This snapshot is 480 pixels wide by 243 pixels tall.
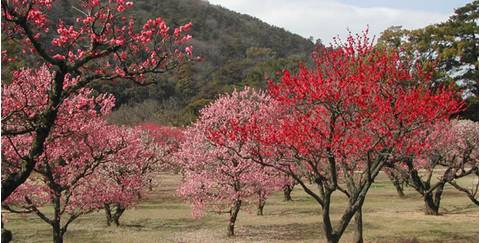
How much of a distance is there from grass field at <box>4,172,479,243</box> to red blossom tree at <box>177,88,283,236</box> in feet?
5.46

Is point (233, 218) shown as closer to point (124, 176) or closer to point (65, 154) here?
point (124, 176)

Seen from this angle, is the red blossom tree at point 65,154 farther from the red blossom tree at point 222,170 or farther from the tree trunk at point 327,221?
the tree trunk at point 327,221

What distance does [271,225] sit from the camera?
28.2 metres

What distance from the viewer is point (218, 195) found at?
26.2 metres

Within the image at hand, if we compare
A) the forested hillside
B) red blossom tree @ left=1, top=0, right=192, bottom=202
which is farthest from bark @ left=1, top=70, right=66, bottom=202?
the forested hillside

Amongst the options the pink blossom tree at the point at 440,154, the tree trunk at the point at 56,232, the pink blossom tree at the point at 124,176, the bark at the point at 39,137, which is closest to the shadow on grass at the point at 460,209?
the pink blossom tree at the point at 440,154

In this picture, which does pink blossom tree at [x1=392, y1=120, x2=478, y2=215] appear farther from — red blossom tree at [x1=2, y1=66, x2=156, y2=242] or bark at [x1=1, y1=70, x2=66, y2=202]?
bark at [x1=1, y1=70, x2=66, y2=202]

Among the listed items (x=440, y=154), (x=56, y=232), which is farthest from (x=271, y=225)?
(x=56, y=232)

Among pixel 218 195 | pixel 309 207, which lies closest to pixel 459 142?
pixel 309 207

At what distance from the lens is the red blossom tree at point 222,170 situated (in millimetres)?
25422

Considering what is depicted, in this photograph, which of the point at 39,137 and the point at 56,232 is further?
the point at 56,232

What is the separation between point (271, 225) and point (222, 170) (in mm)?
5021

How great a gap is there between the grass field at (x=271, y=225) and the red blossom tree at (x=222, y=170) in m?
1.66

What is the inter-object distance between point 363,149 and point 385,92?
9.21 ft
